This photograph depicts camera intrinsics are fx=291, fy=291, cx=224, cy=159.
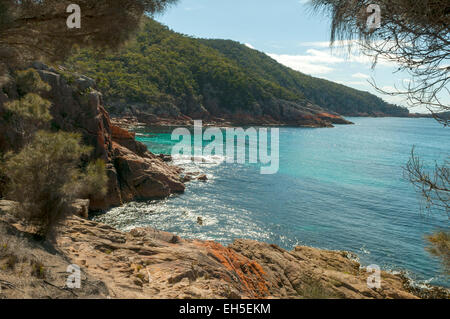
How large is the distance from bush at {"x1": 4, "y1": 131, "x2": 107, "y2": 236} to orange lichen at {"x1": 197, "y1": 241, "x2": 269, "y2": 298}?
4.56m

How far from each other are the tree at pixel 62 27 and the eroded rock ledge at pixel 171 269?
3.72 metres

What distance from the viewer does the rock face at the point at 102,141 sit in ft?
56.3

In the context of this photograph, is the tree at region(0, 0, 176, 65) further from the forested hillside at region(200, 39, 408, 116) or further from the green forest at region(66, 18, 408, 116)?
the forested hillside at region(200, 39, 408, 116)

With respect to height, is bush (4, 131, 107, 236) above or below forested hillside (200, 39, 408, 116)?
below

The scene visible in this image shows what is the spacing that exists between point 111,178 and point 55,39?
1283 centimetres

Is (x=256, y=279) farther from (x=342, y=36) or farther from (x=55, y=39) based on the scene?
(x=55, y=39)

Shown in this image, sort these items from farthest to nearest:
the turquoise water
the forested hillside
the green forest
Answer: the forested hillside
the green forest
the turquoise water

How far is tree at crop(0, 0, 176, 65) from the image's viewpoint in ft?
19.5

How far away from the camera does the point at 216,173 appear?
29.6m

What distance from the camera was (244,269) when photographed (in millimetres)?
8930

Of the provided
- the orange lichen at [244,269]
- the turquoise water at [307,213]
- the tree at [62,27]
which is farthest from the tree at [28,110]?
the turquoise water at [307,213]

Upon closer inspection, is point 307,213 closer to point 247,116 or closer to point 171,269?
point 171,269

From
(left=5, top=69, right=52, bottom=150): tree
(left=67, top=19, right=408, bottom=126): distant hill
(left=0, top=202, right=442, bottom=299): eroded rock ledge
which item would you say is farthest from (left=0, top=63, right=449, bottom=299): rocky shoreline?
(left=67, top=19, right=408, bottom=126): distant hill
